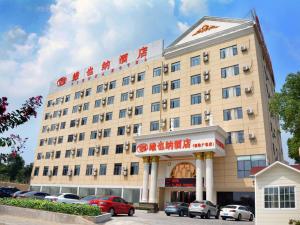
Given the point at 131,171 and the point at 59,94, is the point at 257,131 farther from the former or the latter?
the point at 59,94

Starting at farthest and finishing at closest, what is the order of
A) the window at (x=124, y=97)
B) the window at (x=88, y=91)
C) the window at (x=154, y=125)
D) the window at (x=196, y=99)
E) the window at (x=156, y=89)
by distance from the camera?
the window at (x=88, y=91) < the window at (x=124, y=97) < the window at (x=156, y=89) < the window at (x=154, y=125) < the window at (x=196, y=99)

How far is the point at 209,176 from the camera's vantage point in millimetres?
30016

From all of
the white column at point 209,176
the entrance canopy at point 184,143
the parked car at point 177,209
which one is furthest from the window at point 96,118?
the parked car at point 177,209

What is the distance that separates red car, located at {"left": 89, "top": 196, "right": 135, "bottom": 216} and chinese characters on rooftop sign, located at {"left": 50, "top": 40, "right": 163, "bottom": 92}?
23.8 meters

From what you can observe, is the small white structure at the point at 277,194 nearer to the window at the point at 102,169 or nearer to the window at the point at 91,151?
the window at the point at 102,169

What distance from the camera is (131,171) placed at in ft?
128

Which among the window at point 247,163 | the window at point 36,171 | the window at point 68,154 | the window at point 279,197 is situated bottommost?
the window at point 279,197

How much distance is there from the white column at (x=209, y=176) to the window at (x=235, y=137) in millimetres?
2855

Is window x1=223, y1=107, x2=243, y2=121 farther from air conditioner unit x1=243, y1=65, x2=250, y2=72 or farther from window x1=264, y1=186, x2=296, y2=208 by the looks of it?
window x1=264, y1=186, x2=296, y2=208

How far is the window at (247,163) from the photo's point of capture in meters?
29.7

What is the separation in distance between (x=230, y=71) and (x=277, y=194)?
19.8 metres

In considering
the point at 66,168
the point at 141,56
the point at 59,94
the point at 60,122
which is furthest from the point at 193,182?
the point at 59,94

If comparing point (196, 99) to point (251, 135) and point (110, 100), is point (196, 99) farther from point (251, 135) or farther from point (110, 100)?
point (110, 100)

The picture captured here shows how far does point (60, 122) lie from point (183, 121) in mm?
25398
